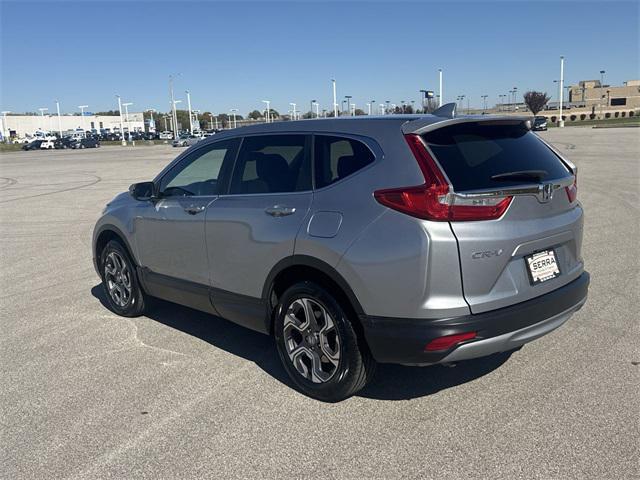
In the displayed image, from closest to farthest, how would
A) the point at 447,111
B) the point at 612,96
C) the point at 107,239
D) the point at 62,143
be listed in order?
the point at 447,111 → the point at 107,239 → the point at 62,143 → the point at 612,96

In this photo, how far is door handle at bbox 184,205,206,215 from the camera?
473 cm

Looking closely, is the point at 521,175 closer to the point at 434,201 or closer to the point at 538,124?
the point at 434,201

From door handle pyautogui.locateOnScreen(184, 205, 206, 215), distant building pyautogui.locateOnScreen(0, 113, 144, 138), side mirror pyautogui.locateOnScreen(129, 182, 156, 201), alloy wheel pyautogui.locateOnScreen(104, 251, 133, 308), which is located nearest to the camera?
door handle pyautogui.locateOnScreen(184, 205, 206, 215)

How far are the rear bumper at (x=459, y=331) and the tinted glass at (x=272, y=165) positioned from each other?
1.13 metres

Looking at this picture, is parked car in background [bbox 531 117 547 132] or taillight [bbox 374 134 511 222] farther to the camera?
parked car in background [bbox 531 117 547 132]

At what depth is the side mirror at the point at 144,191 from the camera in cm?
536

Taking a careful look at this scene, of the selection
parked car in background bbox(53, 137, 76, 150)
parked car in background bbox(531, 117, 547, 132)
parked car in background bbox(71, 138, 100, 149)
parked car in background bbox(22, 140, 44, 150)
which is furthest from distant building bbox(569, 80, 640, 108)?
parked car in background bbox(531, 117, 547, 132)

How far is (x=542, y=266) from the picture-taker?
363 centimetres

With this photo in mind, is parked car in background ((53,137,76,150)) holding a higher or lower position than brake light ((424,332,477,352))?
higher

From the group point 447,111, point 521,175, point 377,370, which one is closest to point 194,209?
point 377,370

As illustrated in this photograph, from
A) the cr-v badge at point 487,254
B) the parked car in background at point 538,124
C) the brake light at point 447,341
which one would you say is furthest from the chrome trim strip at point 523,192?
the brake light at point 447,341

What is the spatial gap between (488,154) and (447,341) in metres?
1.19

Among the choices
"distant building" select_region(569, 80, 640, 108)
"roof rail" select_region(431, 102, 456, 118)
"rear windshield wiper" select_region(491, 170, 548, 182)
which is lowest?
"rear windshield wiper" select_region(491, 170, 548, 182)

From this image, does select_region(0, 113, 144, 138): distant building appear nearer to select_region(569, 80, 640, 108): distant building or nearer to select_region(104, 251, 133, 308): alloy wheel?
select_region(569, 80, 640, 108): distant building
